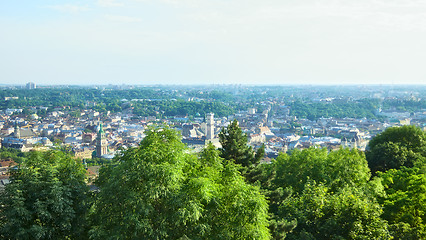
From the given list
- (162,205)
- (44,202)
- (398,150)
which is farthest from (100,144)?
(162,205)

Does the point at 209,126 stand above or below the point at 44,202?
below

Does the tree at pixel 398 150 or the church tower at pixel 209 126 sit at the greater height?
the tree at pixel 398 150

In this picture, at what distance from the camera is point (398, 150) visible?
1113 inches

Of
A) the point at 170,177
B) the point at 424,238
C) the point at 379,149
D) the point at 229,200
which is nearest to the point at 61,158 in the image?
the point at 170,177

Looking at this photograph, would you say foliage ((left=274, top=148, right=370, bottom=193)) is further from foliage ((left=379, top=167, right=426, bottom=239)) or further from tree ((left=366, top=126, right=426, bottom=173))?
tree ((left=366, top=126, right=426, bottom=173))

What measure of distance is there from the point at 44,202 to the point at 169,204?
3.86 metres

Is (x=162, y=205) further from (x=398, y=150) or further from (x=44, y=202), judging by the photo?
(x=398, y=150)

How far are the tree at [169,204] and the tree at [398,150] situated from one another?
719 inches

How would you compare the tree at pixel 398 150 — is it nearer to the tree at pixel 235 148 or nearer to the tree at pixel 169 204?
the tree at pixel 235 148

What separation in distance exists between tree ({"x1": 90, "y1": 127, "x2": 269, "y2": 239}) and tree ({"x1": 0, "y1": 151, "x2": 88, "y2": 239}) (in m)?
0.82

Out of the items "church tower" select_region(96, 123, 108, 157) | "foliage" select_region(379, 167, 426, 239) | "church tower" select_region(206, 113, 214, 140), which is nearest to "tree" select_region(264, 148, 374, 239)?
"foliage" select_region(379, 167, 426, 239)

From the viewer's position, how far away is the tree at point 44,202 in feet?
40.1

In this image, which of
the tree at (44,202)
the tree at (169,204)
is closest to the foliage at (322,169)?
the tree at (169,204)

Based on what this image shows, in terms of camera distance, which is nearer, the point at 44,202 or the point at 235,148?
the point at 44,202
